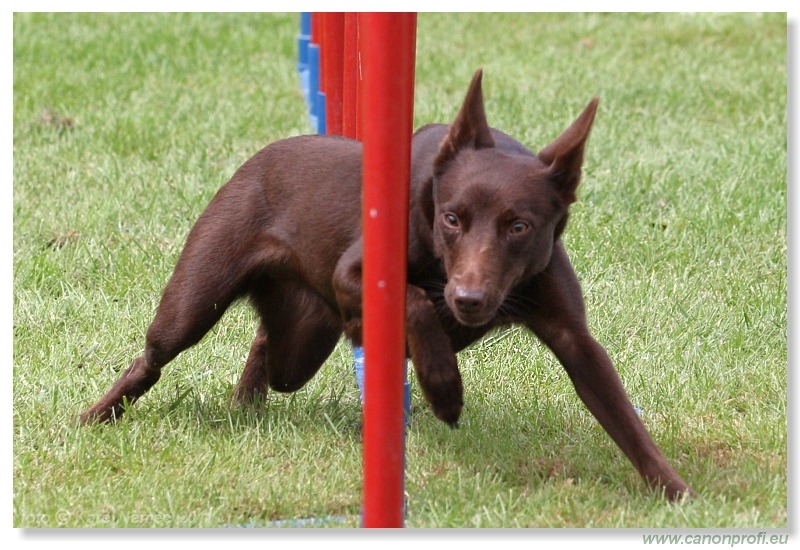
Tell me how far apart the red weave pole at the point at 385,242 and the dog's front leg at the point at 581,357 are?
72 centimetres

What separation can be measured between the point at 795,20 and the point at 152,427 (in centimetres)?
245

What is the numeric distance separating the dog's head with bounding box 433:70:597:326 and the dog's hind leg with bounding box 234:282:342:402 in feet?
2.82

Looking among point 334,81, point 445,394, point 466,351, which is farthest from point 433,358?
point 334,81

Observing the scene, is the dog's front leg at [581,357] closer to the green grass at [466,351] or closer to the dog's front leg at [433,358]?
the green grass at [466,351]

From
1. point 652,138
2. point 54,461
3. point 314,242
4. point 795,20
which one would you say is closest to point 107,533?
point 54,461

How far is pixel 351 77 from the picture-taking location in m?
4.45

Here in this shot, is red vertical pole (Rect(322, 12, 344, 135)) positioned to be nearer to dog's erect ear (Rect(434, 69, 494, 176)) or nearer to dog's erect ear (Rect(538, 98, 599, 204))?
dog's erect ear (Rect(434, 69, 494, 176))

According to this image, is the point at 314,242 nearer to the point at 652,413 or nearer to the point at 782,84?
the point at 652,413

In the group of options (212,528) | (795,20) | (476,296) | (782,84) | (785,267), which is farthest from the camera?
(782,84)

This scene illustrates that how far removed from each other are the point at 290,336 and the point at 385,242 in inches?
53.0

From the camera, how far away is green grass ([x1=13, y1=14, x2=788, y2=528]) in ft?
11.5

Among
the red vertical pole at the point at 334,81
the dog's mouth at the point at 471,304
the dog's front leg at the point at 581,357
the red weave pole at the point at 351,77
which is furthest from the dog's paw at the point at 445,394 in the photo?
the red vertical pole at the point at 334,81

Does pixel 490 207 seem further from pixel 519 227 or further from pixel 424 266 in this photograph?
pixel 424 266

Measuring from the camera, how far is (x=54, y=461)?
3.69 m
